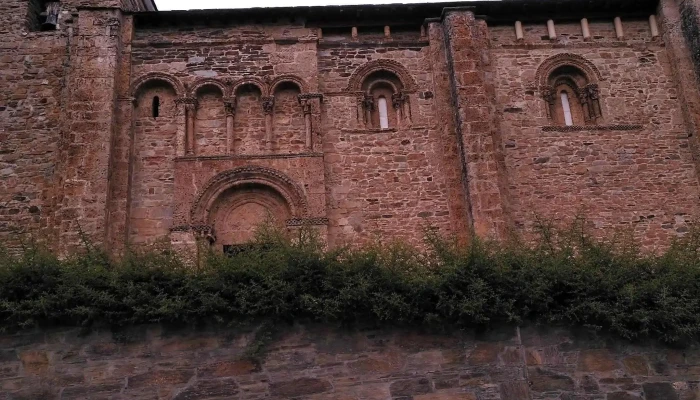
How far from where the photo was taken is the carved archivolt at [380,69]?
1586 centimetres

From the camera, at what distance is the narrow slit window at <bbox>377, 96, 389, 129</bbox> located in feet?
51.7

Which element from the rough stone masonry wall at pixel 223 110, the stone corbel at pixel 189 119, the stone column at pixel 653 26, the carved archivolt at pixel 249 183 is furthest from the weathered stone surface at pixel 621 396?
the stone column at pixel 653 26

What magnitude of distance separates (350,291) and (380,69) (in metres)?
9.30

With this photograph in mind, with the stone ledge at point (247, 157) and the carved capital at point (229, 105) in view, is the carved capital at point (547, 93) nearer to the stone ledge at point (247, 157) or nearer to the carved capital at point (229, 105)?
the stone ledge at point (247, 157)

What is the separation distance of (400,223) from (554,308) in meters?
6.98

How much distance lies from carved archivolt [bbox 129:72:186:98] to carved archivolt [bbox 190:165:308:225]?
2277 millimetres

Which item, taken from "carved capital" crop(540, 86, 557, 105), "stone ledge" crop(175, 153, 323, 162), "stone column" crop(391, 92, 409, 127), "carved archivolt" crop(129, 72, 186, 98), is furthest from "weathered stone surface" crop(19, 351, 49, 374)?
"carved capital" crop(540, 86, 557, 105)

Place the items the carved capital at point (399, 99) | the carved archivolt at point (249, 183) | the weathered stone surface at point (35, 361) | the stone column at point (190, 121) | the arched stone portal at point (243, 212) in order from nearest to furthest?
the weathered stone surface at point (35, 361) → the carved archivolt at point (249, 183) → the arched stone portal at point (243, 212) → the stone column at point (190, 121) → the carved capital at point (399, 99)

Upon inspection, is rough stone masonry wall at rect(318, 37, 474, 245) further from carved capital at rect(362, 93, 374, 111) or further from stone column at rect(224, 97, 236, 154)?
stone column at rect(224, 97, 236, 154)

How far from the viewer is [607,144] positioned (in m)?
15.4

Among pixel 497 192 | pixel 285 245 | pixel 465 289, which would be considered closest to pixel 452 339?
pixel 465 289

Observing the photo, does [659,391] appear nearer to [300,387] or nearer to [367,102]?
[300,387]

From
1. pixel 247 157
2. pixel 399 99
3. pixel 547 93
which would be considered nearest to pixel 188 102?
pixel 247 157

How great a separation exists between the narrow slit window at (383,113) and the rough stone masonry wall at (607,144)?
2.50m
